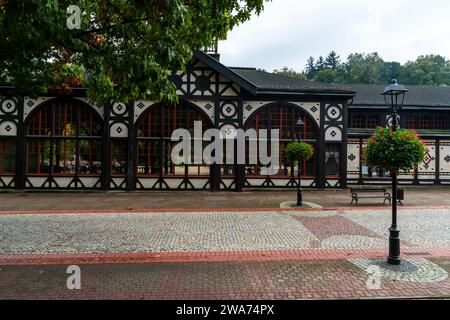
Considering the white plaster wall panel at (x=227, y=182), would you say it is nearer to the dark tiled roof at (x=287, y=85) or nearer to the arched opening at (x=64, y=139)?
the dark tiled roof at (x=287, y=85)

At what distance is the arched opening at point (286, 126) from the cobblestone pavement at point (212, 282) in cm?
1170

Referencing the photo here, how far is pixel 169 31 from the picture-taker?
6461 millimetres

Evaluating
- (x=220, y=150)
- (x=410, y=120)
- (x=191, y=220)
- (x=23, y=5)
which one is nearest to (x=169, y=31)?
(x=23, y=5)

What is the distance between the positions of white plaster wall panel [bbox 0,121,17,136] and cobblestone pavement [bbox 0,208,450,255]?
8.29m

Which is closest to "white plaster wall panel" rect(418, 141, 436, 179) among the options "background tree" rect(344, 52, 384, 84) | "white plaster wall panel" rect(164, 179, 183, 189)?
"white plaster wall panel" rect(164, 179, 183, 189)

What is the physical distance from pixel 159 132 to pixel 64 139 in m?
5.18

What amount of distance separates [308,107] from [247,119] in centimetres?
359

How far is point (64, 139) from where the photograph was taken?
16.9 metres

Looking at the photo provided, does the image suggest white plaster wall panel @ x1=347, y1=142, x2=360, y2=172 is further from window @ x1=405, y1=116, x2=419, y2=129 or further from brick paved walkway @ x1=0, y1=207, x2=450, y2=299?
brick paved walkway @ x1=0, y1=207, x2=450, y2=299

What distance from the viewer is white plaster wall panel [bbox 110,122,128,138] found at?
16781mm

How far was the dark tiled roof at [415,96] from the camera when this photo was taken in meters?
22.5

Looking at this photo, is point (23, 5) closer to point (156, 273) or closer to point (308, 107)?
point (156, 273)

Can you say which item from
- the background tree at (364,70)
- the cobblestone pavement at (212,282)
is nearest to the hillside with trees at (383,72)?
the background tree at (364,70)

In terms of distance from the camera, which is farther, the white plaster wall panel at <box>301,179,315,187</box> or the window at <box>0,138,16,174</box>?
the white plaster wall panel at <box>301,179,315,187</box>
